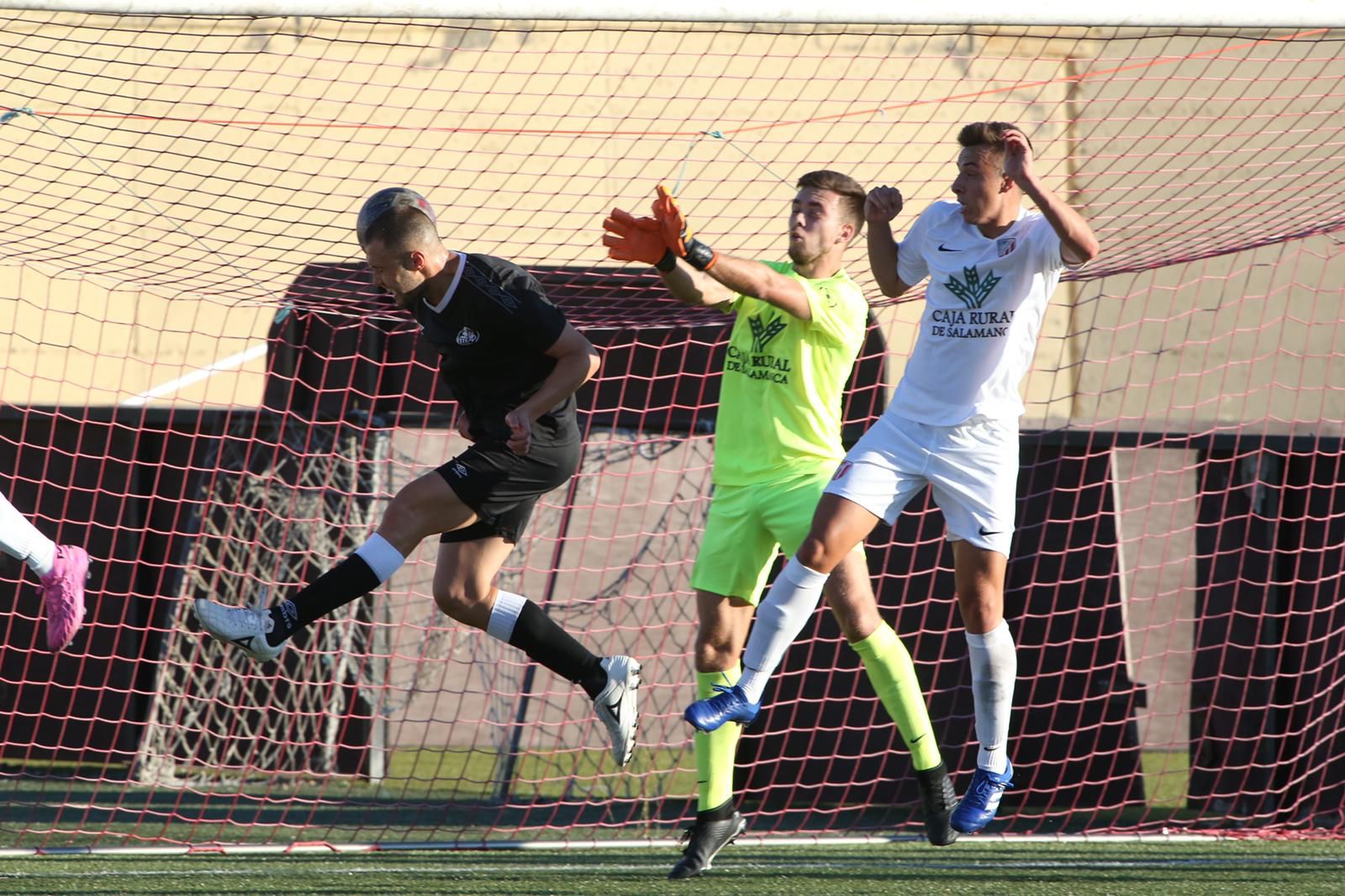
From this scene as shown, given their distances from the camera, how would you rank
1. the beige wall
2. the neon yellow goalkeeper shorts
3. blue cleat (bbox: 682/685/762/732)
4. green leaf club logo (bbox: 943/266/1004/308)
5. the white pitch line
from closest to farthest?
1. blue cleat (bbox: 682/685/762/732)
2. green leaf club logo (bbox: 943/266/1004/308)
3. the neon yellow goalkeeper shorts
4. the beige wall
5. the white pitch line

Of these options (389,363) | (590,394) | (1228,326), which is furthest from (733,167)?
(1228,326)

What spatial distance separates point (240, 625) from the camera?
399 cm

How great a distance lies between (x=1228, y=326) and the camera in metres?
10.7

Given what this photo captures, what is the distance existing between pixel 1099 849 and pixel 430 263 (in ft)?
10.6

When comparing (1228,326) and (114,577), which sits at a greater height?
(1228,326)

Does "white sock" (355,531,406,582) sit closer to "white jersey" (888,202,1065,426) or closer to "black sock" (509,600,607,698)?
"black sock" (509,600,607,698)

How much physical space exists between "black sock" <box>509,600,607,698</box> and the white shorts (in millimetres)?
979

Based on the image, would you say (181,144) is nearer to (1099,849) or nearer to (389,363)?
(389,363)

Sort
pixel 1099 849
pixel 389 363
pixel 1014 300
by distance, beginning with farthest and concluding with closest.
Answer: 1. pixel 389 363
2. pixel 1099 849
3. pixel 1014 300

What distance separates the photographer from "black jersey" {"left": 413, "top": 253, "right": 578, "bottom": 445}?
4.22 m

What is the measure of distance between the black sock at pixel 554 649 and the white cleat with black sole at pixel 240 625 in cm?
75

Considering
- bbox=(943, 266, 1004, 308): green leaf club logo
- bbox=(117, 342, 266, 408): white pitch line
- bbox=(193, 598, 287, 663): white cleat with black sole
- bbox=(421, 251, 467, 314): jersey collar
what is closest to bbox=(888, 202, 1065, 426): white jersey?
bbox=(943, 266, 1004, 308): green leaf club logo

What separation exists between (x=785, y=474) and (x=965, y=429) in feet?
2.36

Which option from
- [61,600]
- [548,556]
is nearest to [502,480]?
[61,600]
